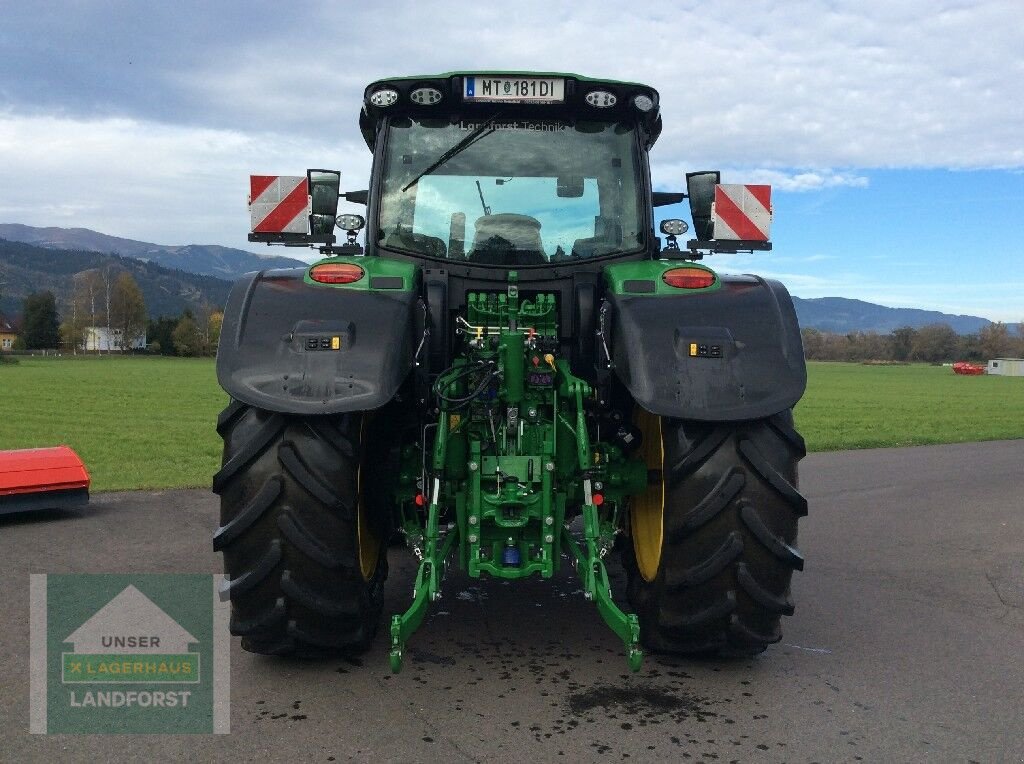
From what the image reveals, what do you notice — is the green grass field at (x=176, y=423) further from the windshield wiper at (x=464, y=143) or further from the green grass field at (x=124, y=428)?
the windshield wiper at (x=464, y=143)

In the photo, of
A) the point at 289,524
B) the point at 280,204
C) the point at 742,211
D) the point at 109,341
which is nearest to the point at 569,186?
the point at 742,211

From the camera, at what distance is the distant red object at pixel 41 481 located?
7285 mm

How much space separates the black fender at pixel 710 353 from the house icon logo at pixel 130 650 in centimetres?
241

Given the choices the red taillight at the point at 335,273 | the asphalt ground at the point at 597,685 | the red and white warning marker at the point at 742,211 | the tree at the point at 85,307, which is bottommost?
the asphalt ground at the point at 597,685

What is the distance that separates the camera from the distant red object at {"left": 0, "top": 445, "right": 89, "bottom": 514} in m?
7.29

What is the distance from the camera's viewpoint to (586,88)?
456 cm

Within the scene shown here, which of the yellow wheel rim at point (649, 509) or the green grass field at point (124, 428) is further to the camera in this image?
the green grass field at point (124, 428)

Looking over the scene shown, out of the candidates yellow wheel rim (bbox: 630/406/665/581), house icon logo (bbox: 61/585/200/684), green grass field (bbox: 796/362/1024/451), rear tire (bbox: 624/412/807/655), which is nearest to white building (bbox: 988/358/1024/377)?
green grass field (bbox: 796/362/1024/451)

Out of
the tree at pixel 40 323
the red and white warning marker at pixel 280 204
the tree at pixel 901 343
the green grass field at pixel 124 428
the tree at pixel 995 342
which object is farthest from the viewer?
the tree at pixel 40 323

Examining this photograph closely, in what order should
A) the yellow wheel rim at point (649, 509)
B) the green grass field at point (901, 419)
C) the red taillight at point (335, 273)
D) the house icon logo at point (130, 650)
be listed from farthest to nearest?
1. the green grass field at point (901, 419)
2. the yellow wheel rim at point (649, 509)
3. the red taillight at point (335, 273)
4. the house icon logo at point (130, 650)

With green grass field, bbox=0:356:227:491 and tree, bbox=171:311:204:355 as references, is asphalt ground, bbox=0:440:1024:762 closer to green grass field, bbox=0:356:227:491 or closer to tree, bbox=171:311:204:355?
green grass field, bbox=0:356:227:491

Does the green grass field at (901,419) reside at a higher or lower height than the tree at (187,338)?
lower

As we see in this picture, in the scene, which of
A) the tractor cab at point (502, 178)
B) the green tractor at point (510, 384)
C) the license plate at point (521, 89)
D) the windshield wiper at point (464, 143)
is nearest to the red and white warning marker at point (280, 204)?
the green tractor at point (510, 384)

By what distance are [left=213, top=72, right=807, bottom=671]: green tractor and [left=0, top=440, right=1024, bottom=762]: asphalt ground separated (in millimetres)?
277
